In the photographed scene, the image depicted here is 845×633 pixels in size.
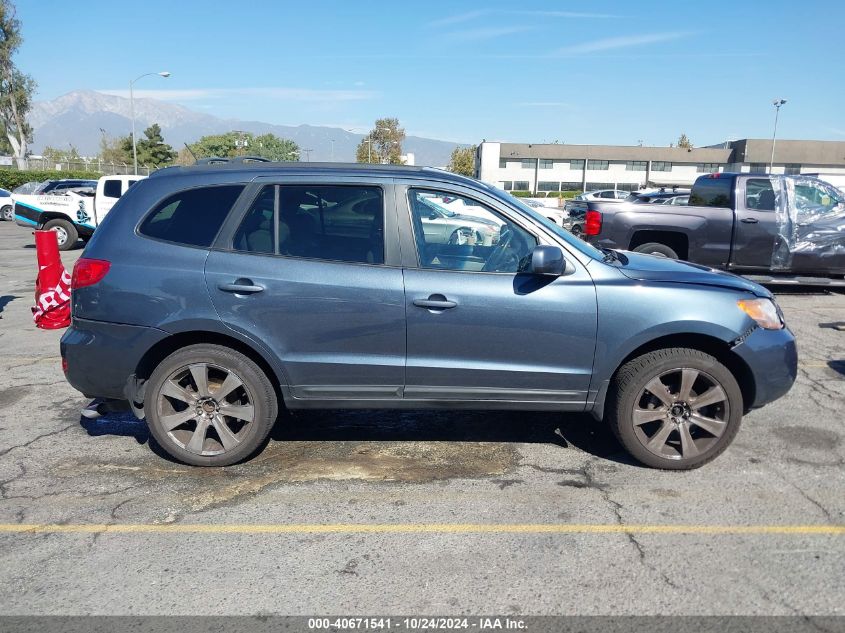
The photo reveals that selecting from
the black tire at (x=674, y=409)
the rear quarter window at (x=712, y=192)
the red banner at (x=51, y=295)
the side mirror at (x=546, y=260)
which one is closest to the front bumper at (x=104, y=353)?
the side mirror at (x=546, y=260)

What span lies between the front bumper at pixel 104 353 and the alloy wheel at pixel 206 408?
0.82ft

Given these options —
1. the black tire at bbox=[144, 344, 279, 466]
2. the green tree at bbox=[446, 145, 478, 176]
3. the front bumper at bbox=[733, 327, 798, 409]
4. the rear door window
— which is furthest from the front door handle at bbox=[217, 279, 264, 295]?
the green tree at bbox=[446, 145, 478, 176]

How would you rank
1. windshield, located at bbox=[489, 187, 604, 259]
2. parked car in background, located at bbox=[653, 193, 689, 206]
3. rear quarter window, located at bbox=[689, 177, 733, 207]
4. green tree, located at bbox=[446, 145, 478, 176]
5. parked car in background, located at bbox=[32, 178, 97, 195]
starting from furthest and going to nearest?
green tree, located at bbox=[446, 145, 478, 176] → parked car in background, located at bbox=[653, 193, 689, 206] → parked car in background, located at bbox=[32, 178, 97, 195] → rear quarter window, located at bbox=[689, 177, 733, 207] → windshield, located at bbox=[489, 187, 604, 259]

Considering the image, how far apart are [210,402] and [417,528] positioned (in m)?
1.54

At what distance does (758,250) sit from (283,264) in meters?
8.49

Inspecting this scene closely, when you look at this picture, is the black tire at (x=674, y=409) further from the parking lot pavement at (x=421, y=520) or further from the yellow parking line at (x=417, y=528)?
the yellow parking line at (x=417, y=528)

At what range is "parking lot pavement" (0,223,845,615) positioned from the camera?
296cm

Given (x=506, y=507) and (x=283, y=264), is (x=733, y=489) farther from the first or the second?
(x=283, y=264)

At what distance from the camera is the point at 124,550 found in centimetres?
333

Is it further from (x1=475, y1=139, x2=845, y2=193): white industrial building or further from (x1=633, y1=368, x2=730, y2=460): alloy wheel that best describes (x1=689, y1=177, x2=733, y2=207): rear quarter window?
(x1=475, y1=139, x2=845, y2=193): white industrial building

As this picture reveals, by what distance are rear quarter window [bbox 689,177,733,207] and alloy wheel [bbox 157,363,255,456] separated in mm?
8752

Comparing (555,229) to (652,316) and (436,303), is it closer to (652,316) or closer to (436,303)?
(652,316)

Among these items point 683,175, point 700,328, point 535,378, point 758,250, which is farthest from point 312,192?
point 683,175

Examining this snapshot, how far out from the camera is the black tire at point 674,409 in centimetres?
407
